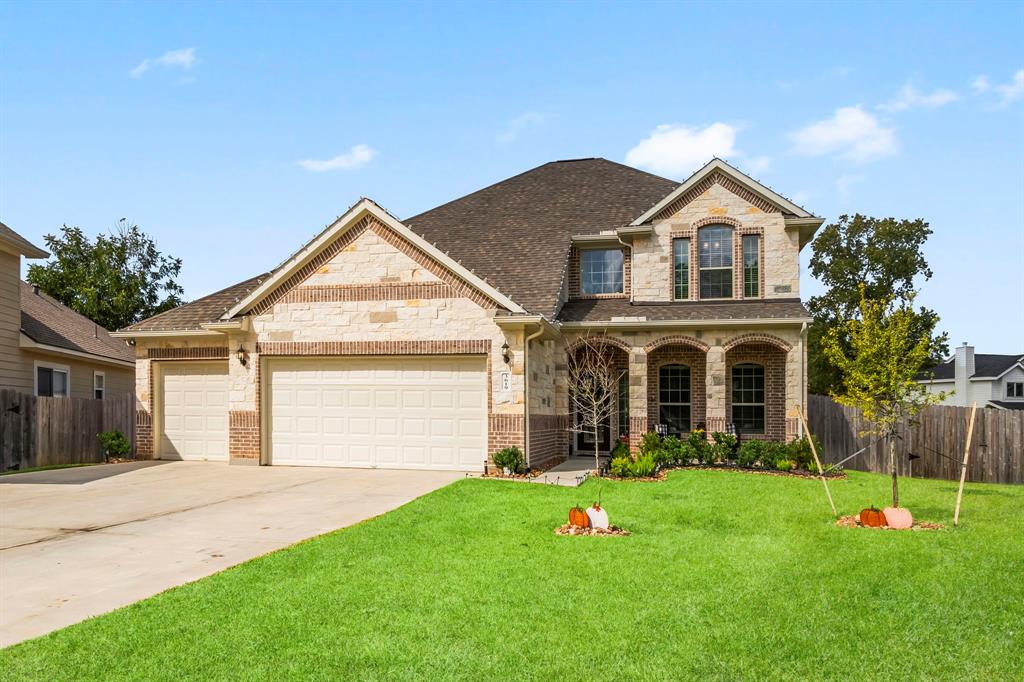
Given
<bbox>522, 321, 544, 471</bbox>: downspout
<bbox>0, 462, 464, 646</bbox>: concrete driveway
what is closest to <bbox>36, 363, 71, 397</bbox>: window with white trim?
<bbox>0, 462, 464, 646</bbox>: concrete driveway

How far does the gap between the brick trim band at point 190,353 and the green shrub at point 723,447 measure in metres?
12.4

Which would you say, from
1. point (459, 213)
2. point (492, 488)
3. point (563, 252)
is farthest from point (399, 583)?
point (459, 213)

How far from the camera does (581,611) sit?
6.33 m

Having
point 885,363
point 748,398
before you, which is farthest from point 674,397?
point 885,363

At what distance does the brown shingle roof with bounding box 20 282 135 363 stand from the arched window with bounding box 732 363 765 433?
18.5 m

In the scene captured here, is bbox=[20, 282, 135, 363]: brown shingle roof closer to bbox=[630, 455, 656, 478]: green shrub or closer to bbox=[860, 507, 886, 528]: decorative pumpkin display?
bbox=[630, 455, 656, 478]: green shrub

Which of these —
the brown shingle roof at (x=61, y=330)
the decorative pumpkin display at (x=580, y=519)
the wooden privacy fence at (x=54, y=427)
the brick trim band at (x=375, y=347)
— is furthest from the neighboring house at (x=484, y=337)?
the decorative pumpkin display at (x=580, y=519)

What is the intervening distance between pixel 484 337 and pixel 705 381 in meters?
6.54

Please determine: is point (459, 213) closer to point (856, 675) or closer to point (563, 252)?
point (563, 252)

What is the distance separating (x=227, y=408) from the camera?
1923cm

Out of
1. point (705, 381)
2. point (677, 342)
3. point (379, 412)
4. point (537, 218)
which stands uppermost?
point (537, 218)

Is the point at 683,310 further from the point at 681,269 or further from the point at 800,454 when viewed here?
the point at 800,454

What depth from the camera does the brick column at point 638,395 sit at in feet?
64.2

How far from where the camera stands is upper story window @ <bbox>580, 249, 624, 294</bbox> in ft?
70.1
